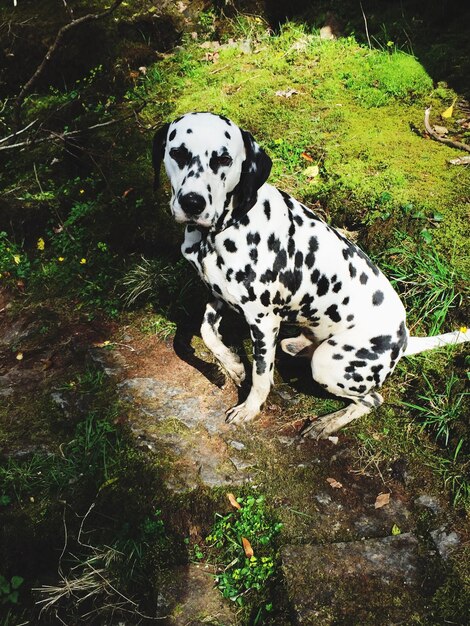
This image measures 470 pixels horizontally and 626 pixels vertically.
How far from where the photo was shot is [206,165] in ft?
8.83

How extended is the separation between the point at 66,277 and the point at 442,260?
344 centimetres

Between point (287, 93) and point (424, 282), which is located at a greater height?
point (287, 93)

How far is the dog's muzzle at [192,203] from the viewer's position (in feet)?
8.56

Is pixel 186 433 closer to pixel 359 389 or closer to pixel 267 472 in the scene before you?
pixel 267 472

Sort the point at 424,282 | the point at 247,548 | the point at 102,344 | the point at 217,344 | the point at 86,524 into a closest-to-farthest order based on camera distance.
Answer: the point at 247,548, the point at 86,524, the point at 217,344, the point at 424,282, the point at 102,344

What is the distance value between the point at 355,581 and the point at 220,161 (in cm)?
246

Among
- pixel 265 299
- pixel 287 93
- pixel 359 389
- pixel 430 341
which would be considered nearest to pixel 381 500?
pixel 359 389

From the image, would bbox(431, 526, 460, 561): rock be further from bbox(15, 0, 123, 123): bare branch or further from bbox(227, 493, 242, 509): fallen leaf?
bbox(15, 0, 123, 123): bare branch

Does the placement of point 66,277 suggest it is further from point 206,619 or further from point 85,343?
point 206,619

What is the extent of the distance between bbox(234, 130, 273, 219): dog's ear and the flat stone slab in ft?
6.89

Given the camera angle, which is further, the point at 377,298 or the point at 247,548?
the point at 377,298

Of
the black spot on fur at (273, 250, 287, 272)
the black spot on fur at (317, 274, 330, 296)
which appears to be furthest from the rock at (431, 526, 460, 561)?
the black spot on fur at (273, 250, 287, 272)

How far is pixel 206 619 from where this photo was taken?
263 centimetres

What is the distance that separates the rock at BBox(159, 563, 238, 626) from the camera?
2.62 m
